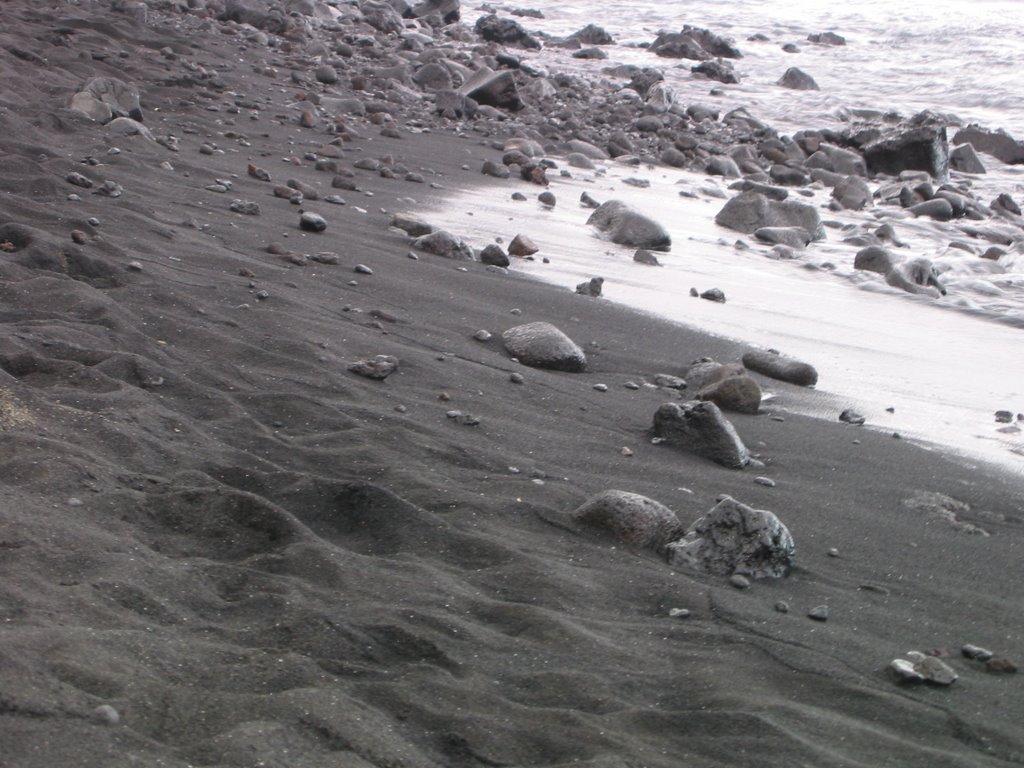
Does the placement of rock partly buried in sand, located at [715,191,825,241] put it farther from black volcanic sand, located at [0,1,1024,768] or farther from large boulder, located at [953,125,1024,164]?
large boulder, located at [953,125,1024,164]

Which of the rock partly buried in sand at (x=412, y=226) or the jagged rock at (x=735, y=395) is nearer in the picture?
the jagged rock at (x=735, y=395)

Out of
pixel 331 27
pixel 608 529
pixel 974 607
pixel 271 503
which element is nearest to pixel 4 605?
pixel 271 503

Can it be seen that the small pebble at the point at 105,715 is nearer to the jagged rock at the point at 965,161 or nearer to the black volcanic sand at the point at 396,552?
the black volcanic sand at the point at 396,552

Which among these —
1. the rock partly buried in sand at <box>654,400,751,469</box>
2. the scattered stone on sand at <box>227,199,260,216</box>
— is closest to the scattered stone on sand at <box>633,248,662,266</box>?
the scattered stone on sand at <box>227,199,260,216</box>

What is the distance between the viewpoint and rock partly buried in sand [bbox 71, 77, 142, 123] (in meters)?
5.94

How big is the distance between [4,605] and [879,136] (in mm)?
10312

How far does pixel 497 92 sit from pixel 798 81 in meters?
7.07

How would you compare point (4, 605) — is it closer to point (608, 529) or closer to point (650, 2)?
point (608, 529)

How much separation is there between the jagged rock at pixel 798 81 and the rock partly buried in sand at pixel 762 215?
30.4 ft

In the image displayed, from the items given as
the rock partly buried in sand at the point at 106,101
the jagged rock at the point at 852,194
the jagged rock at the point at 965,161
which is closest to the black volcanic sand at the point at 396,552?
the rock partly buried in sand at the point at 106,101

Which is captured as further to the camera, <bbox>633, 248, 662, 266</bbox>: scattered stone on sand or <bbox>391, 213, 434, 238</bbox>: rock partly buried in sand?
<bbox>633, 248, 662, 266</bbox>: scattered stone on sand

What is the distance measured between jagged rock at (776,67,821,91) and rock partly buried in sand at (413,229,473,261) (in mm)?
12050

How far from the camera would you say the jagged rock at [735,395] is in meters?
3.61

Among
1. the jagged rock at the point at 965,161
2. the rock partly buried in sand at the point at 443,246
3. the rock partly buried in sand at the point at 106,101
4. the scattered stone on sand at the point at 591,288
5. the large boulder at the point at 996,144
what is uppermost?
the large boulder at the point at 996,144
